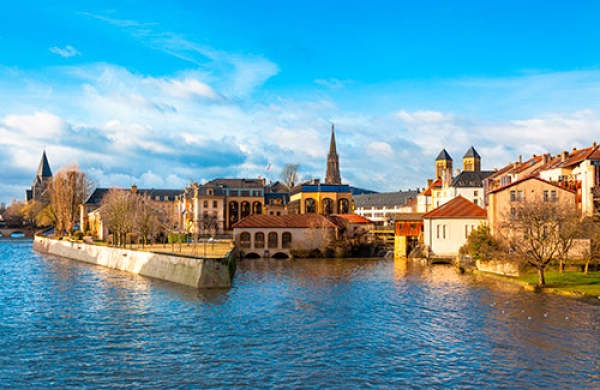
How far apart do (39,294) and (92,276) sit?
1283cm

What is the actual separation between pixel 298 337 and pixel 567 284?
23.9 metres

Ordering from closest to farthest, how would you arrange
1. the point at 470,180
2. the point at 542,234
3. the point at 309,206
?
the point at 542,234, the point at 470,180, the point at 309,206

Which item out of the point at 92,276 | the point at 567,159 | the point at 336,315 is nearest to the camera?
the point at 336,315

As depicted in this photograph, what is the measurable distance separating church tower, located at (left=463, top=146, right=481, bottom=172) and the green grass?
10245 cm

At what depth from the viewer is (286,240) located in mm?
79812

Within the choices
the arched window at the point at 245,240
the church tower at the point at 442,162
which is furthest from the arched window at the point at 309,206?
the church tower at the point at 442,162

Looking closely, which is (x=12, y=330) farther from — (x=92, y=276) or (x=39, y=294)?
(x=92, y=276)

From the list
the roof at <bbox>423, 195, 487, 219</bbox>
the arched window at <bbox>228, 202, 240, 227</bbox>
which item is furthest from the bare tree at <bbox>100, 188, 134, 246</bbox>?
the roof at <bbox>423, 195, 487, 219</bbox>

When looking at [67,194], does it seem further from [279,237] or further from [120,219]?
[279,237]

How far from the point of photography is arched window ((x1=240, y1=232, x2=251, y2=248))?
78688mm

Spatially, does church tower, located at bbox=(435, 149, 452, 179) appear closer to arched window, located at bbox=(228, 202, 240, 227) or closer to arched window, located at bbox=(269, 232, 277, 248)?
arched window, located at bbox=(228, 202, 240, 227)

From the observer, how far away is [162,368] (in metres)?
23.8

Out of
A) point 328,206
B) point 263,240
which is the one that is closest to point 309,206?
point 328,206

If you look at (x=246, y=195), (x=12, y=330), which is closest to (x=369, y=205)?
(x=246, y=195)
